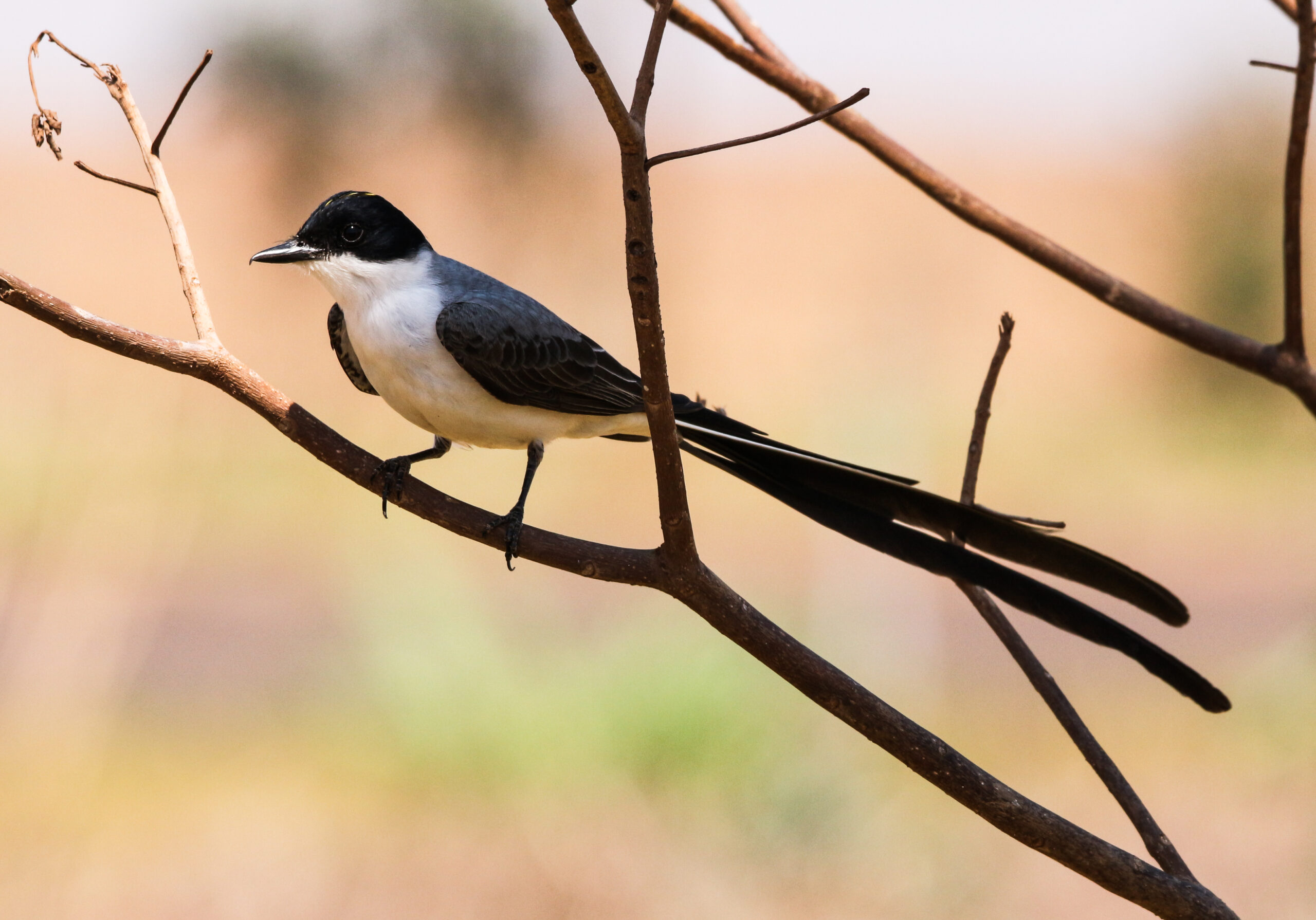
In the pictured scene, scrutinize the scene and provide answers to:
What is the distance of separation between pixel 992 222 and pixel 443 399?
3.74 ft

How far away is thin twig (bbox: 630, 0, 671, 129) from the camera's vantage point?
1.14 m

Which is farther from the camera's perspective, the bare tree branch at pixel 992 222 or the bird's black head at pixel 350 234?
the bird's black head at pixel 350 234

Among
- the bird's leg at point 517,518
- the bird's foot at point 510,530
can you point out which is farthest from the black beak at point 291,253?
the bird's foot at point 510,530

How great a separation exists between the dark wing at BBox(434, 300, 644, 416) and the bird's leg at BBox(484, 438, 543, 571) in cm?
12

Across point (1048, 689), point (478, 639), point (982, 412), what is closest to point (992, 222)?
point (982, 412)

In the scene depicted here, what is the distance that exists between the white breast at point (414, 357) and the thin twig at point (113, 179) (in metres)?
0.50

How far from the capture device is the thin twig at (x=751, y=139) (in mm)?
1178

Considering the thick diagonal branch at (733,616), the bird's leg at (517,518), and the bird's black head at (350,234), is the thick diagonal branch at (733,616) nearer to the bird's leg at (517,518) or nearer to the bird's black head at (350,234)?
the bird's leg at (517,518)

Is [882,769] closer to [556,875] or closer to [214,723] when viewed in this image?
[556,875]

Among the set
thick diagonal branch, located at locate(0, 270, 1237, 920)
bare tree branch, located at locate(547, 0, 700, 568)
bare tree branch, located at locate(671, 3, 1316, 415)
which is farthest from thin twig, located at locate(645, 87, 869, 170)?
bare tree branch, located at locate(671, 3, 1316, 415)

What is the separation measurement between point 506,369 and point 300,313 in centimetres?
1009

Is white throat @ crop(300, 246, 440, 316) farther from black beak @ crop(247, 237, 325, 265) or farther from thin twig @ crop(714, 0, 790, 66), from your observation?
thin twig @ crop(714, 0, 790, 66)

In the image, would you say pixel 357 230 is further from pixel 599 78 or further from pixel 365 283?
pixel 599 78

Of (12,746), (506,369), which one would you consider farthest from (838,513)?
(12,746)
